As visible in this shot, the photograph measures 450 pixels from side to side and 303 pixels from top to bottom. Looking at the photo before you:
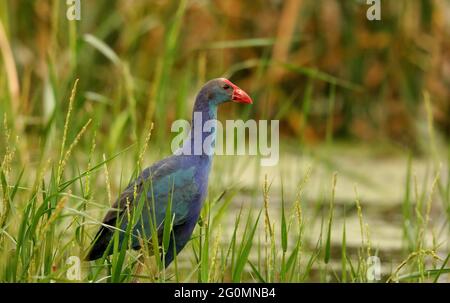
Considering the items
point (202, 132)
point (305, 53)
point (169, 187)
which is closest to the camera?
point (169, 187)

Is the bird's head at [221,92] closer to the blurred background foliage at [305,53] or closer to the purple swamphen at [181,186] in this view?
the purple swamphen at [181,186]

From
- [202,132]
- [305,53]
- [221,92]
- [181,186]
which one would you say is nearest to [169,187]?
[181,186]

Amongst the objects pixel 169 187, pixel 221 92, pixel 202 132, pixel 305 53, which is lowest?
pixel 169 187

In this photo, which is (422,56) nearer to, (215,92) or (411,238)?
(411,238)

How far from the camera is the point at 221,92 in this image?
3.73 m

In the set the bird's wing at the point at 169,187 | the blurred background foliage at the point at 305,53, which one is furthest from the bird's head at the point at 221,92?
the blurred background foliage at the point at 305,53

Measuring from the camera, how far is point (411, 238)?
→ 434 cm

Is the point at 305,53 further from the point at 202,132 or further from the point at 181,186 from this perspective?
the point at 181,186

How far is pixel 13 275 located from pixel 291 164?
3.76m

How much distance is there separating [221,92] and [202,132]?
157 mm

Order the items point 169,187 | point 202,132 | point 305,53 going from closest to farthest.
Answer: point 169,187, point 202,132, point 305,53

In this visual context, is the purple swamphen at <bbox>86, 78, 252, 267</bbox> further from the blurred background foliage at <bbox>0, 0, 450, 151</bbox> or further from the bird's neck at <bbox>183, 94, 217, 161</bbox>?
the blurred background foliage at <bbox>0, 0, 450, 151</bbox>

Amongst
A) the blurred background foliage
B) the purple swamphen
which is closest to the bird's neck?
the purple swamphen
